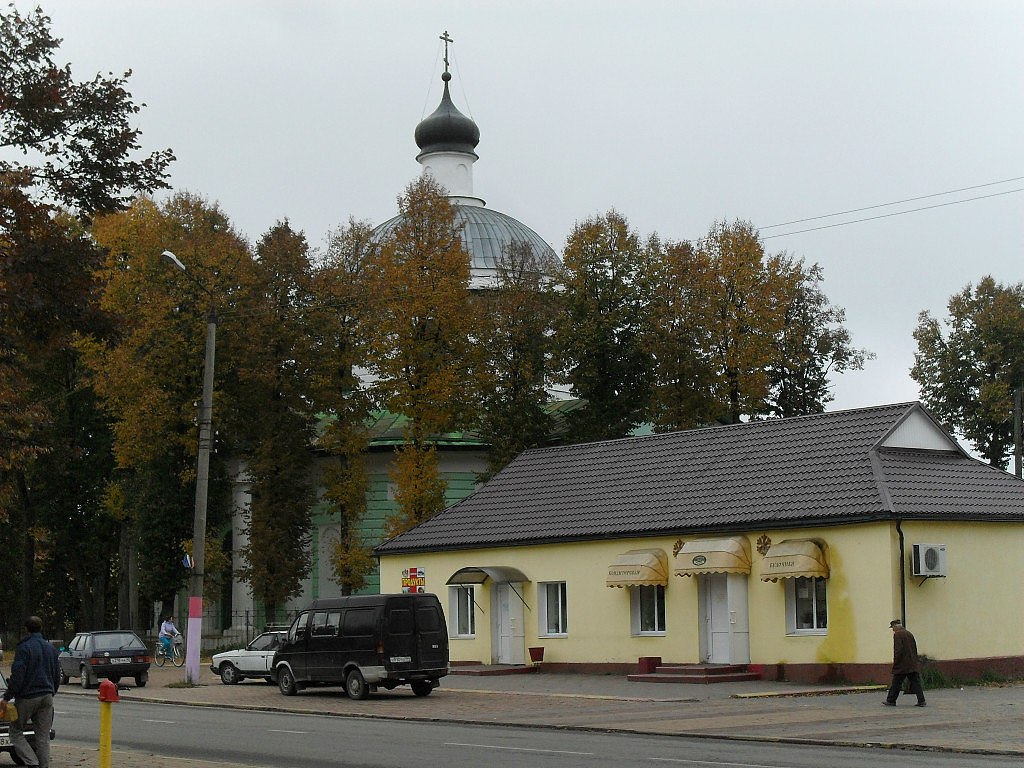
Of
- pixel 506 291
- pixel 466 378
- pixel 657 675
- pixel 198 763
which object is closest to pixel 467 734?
pixel 198 763

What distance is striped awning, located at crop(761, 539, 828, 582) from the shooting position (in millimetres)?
30375

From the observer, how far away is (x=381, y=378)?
50438mm

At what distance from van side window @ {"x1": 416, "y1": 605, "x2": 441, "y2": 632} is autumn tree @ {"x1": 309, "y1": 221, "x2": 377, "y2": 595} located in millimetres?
20377

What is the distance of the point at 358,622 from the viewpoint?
96.0ft

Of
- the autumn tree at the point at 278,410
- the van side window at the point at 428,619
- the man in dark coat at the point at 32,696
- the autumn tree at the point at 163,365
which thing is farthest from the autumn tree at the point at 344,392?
the man in dark coat at the point at 32,696

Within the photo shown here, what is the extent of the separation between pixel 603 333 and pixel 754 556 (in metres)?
20.7

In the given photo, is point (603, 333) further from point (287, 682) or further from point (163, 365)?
point (287, 682)

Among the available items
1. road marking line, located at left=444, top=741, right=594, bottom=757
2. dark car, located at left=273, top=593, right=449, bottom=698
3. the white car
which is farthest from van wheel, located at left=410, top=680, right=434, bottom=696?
road marking line, located at left=444, top=741, right=594, bottom=757

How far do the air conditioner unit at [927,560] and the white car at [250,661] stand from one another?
51.3 feet

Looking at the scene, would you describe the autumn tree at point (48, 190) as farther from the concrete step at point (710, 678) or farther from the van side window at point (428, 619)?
the concrete step at point (710, 678)

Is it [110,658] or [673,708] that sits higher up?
[110,658]

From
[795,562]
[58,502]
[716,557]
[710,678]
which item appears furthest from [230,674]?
[58,502]

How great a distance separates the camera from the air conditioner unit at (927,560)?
29734mm

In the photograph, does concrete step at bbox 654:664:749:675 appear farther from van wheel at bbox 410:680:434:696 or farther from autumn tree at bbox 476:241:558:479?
autumn tree at bbox 476:241:558:479
